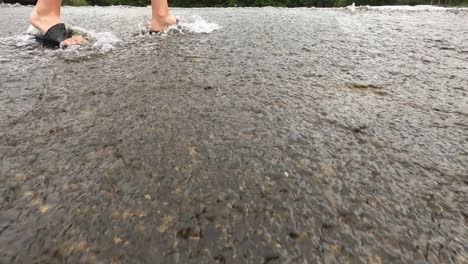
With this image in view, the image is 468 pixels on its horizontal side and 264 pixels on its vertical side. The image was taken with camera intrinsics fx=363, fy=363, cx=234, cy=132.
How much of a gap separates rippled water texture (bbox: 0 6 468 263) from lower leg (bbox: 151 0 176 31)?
753 millimetres

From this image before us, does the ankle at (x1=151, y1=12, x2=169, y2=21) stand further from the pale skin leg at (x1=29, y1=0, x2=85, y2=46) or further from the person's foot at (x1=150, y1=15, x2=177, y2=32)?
the pale skin leg at (x1=29, y1=0, x2=85, y2=46)

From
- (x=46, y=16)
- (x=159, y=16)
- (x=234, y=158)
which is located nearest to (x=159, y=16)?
(x=159, y=16)

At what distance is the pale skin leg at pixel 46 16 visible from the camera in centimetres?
226

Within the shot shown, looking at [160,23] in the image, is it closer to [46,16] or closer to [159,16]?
[159,16]

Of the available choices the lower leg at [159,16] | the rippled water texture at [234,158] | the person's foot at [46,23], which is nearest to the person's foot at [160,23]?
the lower leg at [159,16]

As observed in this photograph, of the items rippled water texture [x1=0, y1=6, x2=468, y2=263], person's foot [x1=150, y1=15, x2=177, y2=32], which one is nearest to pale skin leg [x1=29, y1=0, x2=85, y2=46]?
rippled water texture [x1=0, y1=6, x2=468, y2=263]

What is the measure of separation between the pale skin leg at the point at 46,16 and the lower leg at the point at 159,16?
0.54 meters

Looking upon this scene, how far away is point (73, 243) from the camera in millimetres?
688

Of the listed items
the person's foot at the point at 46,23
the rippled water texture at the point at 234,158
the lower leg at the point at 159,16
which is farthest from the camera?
the lower leg at the point at 159,16

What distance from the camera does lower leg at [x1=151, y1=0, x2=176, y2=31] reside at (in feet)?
8.51

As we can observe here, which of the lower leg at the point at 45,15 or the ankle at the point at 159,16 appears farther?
the ankle at the point at 159,16

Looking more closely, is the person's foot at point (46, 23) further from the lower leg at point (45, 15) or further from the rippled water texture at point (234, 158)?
the rippled water texture at point (234, 158)

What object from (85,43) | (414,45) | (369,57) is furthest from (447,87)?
(85,43)

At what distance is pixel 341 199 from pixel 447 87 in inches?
38.9
